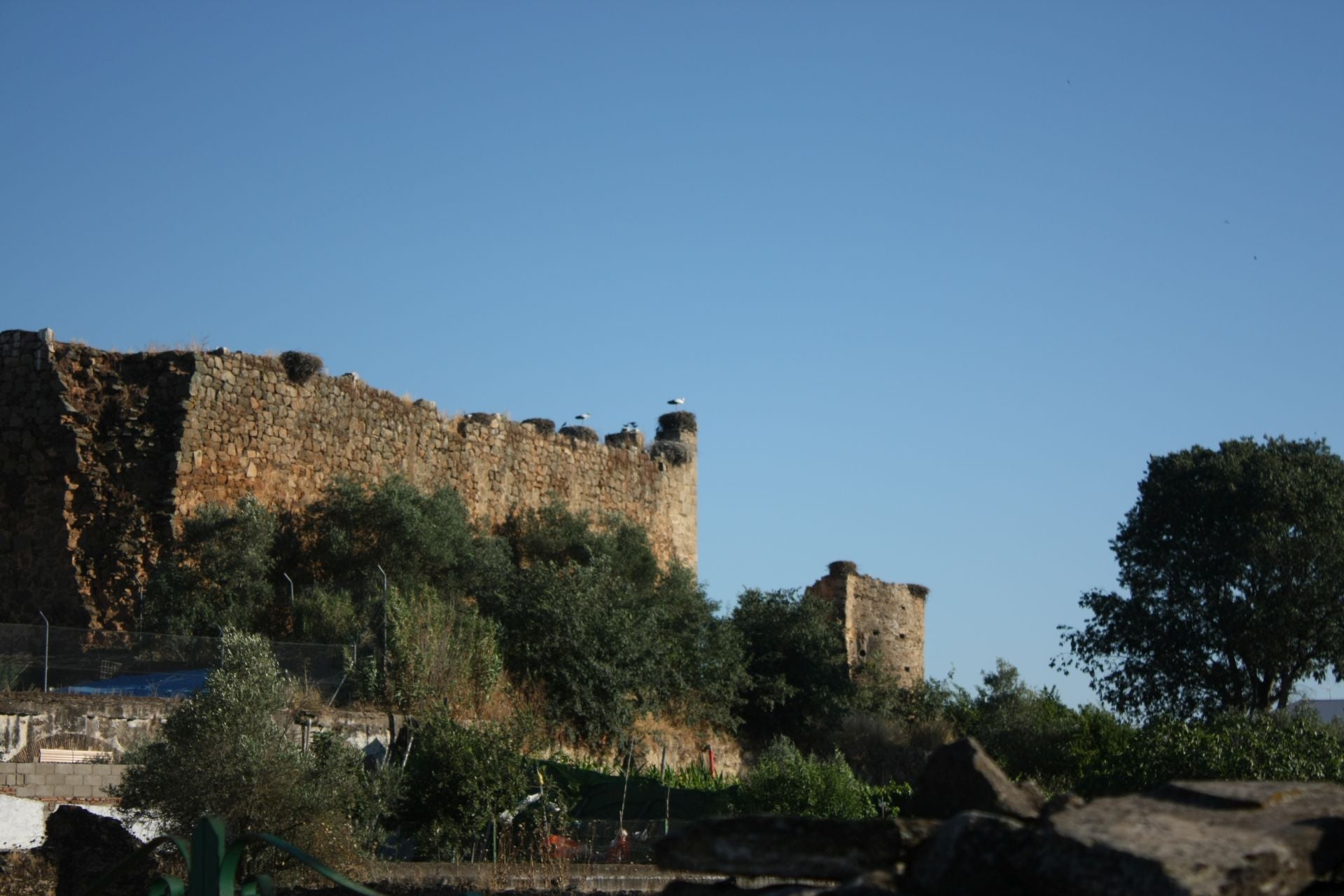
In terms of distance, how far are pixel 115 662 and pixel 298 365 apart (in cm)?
675

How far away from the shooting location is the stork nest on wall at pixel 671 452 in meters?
29.2

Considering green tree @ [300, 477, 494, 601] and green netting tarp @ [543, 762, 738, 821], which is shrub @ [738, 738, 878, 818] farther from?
green tree @ [300, 477, 494, 601]

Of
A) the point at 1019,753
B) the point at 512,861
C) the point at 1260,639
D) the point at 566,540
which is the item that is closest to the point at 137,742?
the point at 512,861

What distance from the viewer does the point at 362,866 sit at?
10.3 m

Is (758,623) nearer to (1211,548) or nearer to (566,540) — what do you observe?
Answer: (566,540)

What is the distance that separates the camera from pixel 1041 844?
400cm

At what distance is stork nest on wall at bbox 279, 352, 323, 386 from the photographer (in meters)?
21.7

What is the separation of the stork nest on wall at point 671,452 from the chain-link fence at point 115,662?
13.2 m

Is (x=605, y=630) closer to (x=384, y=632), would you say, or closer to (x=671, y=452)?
(x=384, y=632)

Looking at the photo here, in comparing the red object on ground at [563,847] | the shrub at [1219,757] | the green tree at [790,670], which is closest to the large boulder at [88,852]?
the red object on ground at [563,847]

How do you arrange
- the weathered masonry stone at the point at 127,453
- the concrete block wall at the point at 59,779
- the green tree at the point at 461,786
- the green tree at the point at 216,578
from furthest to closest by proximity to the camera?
the weathered masonry stone at the point at 127,453 → the green tree at the point at 216,578 → the green tree at the point at 461,786 → the concrete block wall at the point at 59,779

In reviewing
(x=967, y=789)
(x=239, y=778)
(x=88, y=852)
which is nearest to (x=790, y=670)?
(x=239, y=778)

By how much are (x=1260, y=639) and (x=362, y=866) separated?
2121 cm

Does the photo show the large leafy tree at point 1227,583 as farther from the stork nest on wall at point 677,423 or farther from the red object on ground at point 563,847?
the red object on ground at point 563,847
